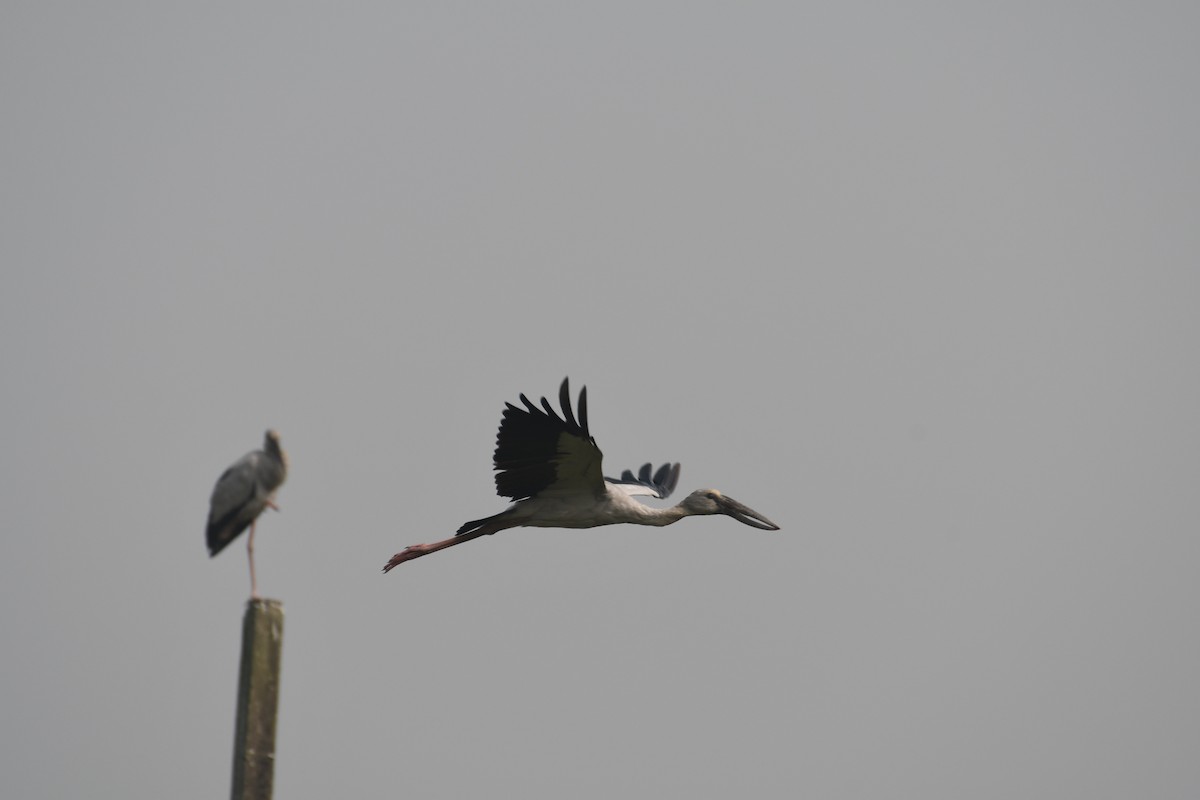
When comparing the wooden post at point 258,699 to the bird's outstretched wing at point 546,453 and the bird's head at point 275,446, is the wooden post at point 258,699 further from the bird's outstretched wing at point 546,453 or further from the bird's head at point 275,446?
the bird's outstretched wing at point 546,453

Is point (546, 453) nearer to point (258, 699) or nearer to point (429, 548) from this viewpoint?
point (429, 548)

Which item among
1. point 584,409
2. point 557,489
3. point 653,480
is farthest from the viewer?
point 653,480

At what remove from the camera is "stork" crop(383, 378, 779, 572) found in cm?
1261

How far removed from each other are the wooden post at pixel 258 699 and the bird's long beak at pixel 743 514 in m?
8.66

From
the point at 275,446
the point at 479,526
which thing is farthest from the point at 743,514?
the point at 275,446

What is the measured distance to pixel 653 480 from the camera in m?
16.9

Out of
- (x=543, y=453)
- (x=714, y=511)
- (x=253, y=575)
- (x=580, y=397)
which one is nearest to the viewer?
(x=253, y=575)

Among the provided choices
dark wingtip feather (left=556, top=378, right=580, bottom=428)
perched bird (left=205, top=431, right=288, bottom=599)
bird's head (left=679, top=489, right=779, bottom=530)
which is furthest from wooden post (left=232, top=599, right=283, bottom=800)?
bird's head (left=679, top=489, right=779, bottom=530)

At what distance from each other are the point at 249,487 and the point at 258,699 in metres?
1.10

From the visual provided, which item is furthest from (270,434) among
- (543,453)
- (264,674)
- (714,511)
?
(714,511)

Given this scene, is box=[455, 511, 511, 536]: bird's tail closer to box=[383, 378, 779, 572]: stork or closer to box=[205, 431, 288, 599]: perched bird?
box=[383, 378, 779, 572]: stork

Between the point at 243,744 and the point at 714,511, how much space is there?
8736 millimetres

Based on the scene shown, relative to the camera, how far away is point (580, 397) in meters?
12.0

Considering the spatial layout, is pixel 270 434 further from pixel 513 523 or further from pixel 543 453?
pixel 513 523
